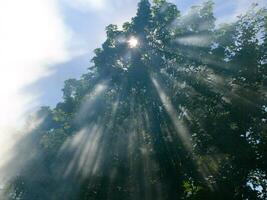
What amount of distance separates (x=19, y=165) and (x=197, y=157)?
15.5m

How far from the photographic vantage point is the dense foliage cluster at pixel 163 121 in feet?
86.9

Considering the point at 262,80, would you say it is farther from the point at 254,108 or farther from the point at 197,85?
the point at 197,85

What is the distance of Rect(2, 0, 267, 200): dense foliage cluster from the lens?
26.5 m

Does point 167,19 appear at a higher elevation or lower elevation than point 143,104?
higher

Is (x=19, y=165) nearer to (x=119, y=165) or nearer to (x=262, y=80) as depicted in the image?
(x=119, y=165)

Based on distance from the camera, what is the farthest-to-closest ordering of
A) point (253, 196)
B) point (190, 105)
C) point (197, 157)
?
point (190, 105) → point (197, 157) → point (253, 196)

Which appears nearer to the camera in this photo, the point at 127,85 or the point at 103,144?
the point at 103,144

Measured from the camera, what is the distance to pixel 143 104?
104ft

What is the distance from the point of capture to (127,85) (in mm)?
31641

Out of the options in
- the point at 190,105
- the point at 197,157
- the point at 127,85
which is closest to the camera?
the point at 197,157

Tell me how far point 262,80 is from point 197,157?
7.49 metres

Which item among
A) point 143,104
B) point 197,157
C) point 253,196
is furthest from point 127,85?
point 253,196

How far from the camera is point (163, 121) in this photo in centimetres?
3019

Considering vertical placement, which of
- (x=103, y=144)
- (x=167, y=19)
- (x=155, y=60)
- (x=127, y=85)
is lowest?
(x=103, y=144)
